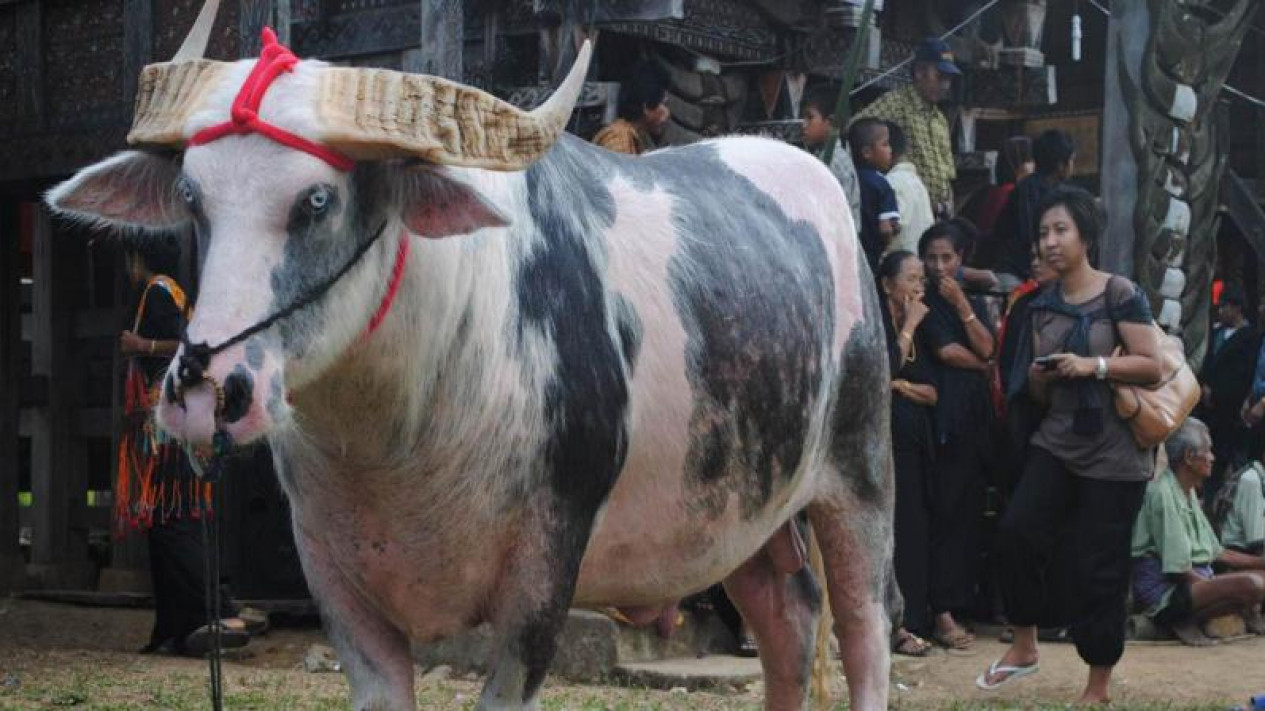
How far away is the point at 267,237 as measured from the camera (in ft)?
13.8

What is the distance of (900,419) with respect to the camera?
33.8 feet

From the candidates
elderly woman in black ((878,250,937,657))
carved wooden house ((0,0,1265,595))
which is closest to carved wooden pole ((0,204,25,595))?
carved wooden house ((0,0,1265,595))

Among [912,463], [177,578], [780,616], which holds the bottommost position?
[177,578]

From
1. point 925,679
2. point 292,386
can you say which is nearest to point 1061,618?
point 925,679

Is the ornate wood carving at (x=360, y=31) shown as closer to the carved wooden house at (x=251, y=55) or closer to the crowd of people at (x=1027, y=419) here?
the carved wooden house at (x=251, y=55)

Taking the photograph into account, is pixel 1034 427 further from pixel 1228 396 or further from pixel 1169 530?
pixel 1228 396

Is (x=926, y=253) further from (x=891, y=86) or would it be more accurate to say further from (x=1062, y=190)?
(x=891, y=86)

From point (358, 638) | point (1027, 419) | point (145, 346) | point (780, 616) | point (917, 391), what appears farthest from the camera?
point (917, 391)

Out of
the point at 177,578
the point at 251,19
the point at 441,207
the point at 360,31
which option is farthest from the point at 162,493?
the point at 441,207

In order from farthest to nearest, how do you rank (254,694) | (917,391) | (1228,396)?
(1228,396) → (917,391) → (254,694)

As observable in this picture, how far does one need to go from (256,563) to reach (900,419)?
3.24m

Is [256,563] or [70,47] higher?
[70,47]

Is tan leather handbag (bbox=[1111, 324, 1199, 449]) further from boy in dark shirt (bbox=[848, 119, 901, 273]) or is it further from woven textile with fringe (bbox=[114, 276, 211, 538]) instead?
woven textile with fringe (bbox=[114, 276, 211, 538])

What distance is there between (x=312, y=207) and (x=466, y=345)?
58 centimetres
